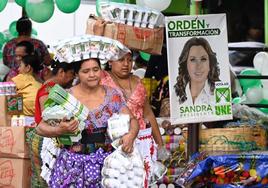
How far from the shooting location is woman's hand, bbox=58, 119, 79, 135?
21.9ft

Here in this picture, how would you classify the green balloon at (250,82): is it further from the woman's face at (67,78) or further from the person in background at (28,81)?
the person in background at (28,81)

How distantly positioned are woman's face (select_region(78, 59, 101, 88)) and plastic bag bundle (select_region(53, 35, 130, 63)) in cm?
6

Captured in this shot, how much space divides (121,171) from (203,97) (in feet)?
4.09

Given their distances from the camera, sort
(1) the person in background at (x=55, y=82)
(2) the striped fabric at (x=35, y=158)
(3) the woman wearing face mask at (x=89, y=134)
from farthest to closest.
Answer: (2) the striped fabric at (x=35, y=158), (1) the person in background at (x=55, y=82), (3) the woman wearing face mask at (x=89, y=134)

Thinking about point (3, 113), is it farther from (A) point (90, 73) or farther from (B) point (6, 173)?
(A) point (90, 73)

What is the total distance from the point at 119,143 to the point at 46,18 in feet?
11.3

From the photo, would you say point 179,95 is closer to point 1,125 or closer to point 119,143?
point 119,143

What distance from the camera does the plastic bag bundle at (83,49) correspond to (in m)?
7.00

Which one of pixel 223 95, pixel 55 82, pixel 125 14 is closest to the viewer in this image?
pixel 223 95

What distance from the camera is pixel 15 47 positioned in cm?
1042

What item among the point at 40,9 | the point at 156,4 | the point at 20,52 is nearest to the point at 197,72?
the point at 156,4

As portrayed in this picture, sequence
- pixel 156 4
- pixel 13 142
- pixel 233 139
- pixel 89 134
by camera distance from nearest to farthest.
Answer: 1. pixel 89 134
2. pixel 233 139
3. pixel 156 4
4. pixel 13 142

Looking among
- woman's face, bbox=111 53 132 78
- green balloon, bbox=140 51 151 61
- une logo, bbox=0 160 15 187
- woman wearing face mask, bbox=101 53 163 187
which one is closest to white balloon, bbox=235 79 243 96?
woman wearing face mask, bbox=101 53 163 187

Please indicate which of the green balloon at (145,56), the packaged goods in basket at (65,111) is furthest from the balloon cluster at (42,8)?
the packaged goods in basket at (65,111)
